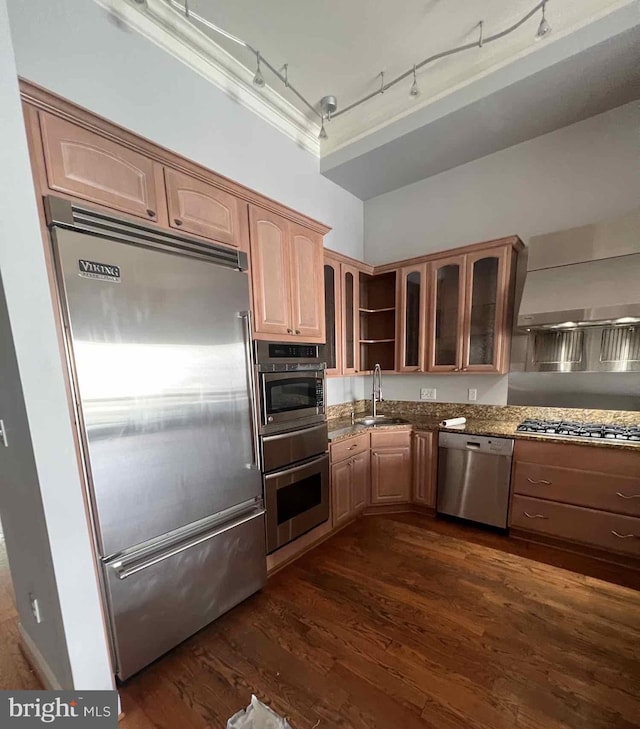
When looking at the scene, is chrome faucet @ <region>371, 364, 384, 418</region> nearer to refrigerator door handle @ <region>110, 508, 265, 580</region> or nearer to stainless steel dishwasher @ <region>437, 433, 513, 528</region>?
stainless steel dishwasher @ <region>437, 433, 513, 528</region>

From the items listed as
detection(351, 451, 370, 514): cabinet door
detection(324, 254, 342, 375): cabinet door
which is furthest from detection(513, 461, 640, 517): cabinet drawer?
detection(324, 254, 342, 375): cabinet door

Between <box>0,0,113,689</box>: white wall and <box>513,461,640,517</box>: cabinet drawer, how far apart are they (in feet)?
8.88

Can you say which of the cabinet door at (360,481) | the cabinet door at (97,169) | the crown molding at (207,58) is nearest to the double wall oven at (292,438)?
the cabinet door at (360,481)

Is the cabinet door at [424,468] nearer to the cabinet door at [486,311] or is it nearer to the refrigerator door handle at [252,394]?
the cabinet door at [486,311]

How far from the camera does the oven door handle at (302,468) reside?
1987mm

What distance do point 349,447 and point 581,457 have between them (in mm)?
1633

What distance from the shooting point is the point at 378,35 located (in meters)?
1.93

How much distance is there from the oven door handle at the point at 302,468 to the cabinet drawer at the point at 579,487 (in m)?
1.50

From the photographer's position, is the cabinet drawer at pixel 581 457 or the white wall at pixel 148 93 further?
the cabinet drawer at pixel 581 457

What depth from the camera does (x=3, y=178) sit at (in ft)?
3.25

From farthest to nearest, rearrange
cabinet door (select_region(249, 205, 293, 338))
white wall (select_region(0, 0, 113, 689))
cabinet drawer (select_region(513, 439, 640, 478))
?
1. cabinet drawer (select_region(513, 439, 640, 478))
2. cabinet door (select_region(249, 205, 293, 338))
3. white wall (select_region(0, 0, 113, 689))

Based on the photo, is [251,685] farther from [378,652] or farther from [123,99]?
[123,99]

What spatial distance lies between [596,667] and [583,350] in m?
2.02

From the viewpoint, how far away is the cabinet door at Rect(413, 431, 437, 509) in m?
2.75
